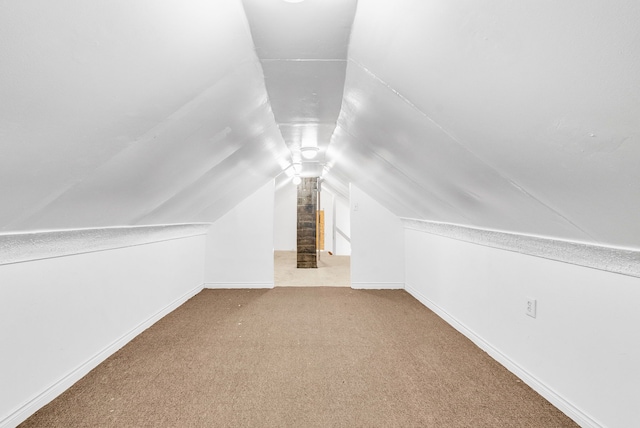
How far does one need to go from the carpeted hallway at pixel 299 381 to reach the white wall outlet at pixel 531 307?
46 cm

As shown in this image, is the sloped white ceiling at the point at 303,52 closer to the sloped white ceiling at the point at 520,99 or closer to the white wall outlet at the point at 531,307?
the sloped white ceiling at the point at 520,99

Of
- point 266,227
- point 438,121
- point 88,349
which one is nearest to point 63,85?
point 438,121

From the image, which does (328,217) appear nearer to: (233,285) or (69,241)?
(233,285)

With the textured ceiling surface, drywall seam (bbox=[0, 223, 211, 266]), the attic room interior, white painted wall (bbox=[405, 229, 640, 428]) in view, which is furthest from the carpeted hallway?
the textured ceiling surface

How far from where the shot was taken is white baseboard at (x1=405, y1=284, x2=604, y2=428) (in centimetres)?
153

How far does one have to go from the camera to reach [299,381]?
1.90 meters

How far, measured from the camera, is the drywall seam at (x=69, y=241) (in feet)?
4.85

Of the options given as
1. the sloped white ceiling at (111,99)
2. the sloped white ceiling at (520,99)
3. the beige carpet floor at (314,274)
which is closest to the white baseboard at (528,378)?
the sloped white ceiling at (520,99)

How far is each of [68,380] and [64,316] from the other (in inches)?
15.8

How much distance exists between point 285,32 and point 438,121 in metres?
0.80

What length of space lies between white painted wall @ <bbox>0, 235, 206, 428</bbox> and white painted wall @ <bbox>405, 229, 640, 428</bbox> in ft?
9.65

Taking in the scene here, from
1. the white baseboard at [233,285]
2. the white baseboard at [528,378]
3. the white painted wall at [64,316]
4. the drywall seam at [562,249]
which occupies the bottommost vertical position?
the white baseboard at [528,378]

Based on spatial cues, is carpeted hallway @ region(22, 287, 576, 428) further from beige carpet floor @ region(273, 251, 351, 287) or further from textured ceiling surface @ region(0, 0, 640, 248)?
beige carpet floor @ region(273, 251, 351, 287)

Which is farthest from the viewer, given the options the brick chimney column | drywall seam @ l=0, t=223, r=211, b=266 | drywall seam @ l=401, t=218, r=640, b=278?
the brick chimney column
